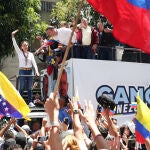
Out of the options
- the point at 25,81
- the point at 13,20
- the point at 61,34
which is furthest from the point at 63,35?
the point at 13,20

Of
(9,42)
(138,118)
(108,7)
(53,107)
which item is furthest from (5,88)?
(9,42)

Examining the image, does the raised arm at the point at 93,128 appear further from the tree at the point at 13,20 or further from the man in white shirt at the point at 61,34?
the tree at the point at 13,20

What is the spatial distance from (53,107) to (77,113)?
0.74 m

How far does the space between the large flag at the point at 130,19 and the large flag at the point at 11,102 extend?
2.75m

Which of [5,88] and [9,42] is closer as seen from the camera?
[5,88]

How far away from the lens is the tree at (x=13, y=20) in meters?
20.6

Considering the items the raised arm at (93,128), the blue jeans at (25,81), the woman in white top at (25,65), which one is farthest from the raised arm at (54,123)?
the blue jeans at (25,81)

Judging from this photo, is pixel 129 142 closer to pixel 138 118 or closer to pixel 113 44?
pixel 138 118

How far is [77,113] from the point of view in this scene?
520 centimetres

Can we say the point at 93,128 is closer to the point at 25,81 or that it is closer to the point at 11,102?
the point at 11,102

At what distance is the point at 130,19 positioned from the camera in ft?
17.9

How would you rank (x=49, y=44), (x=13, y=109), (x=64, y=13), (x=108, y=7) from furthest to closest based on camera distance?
(x=64, y=13) < (x=49, y=44) < (x=13, y=109) < (x=108, y=7)

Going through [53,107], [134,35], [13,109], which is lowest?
[13,109]

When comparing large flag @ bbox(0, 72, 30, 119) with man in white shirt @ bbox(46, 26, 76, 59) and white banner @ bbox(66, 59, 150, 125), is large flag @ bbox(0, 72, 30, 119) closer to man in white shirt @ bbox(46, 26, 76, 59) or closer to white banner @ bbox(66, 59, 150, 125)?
man in white shirt @ bbox(46, 26, 76, 59)
